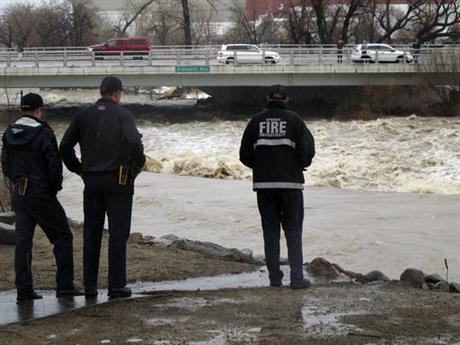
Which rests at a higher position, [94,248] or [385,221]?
[94,248]

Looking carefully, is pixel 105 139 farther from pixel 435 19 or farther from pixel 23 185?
pixel 435 19

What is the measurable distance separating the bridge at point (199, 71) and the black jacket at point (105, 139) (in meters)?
36.8

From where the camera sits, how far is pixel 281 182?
7266mm

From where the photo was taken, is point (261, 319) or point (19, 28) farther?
point (19, 28)

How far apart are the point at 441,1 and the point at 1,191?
Answer: 179 ft

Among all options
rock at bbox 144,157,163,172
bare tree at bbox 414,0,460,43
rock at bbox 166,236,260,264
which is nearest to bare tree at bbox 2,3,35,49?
bare tree at bbox 414,0,460,43

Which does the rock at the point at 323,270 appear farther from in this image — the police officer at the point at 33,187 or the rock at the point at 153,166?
the rock at the point at 153,166

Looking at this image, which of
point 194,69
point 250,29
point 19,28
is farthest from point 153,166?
point 19,28

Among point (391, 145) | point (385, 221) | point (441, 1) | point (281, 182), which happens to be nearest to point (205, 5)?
point (441, 1)

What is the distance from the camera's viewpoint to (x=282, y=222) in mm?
7578

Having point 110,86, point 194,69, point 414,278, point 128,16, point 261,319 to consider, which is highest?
point 128,16

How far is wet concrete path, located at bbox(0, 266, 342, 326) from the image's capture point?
20.4 feet

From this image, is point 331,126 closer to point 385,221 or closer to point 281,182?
point 385,221

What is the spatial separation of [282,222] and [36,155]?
2444 mm
